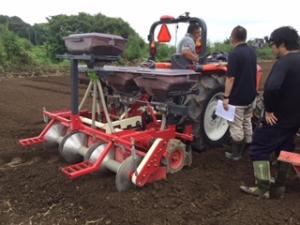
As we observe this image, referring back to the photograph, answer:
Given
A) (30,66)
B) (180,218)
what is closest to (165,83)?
(180,218)

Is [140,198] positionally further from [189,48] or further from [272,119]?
[189,48]

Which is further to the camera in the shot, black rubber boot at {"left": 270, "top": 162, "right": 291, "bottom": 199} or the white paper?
the white paper

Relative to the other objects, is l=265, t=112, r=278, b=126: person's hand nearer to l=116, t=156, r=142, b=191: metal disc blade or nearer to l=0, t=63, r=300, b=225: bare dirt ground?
l=0, t=63, r=300, b=225: bare dirt ground

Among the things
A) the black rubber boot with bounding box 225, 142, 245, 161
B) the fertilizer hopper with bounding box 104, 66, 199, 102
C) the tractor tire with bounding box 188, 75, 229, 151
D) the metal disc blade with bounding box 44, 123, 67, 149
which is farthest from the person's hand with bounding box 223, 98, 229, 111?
the metal disc blade with bounding box 44, 123, 67, 149

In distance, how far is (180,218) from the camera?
348 centimetres

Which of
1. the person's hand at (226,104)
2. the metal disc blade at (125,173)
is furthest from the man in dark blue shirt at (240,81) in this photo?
the metal disc blade at (125,173)

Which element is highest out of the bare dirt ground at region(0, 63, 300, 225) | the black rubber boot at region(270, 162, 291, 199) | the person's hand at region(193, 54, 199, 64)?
the person's hand at region(193, 54, 199, 64)

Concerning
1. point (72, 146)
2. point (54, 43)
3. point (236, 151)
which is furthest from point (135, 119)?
point (54, 43)

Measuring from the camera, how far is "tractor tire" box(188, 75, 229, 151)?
4883 millimetres

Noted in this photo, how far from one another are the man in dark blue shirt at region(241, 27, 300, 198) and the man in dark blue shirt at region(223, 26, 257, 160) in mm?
781

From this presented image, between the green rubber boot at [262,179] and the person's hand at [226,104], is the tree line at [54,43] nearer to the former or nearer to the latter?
the person's hand at [226,104]

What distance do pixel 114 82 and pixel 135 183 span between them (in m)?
1.65

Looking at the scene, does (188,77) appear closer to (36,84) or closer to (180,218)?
(180,218)

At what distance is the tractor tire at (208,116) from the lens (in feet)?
16.0
